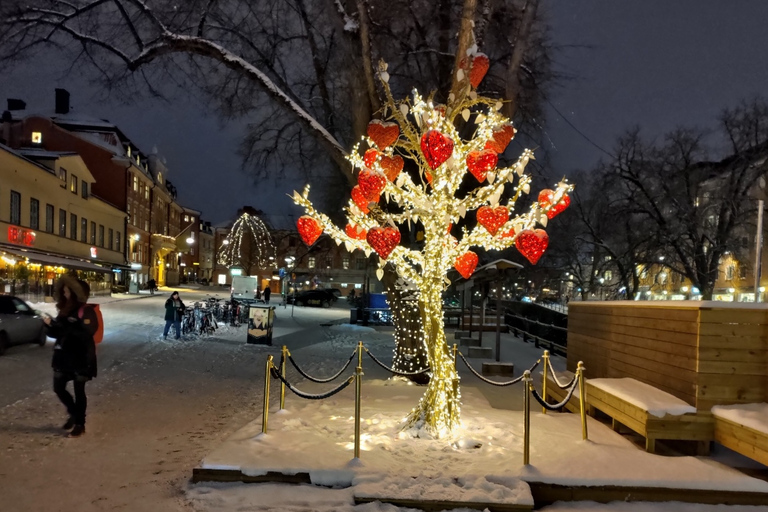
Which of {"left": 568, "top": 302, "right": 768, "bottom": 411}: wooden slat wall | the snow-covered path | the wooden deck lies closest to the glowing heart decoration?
{"left": 568, "top": 302, "right": 768, "bottom": 411}: wooden slat wall

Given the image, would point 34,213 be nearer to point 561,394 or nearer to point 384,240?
point 384,240

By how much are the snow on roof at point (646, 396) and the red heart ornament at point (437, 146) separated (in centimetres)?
365

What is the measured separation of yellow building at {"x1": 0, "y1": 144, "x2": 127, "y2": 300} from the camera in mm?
27422

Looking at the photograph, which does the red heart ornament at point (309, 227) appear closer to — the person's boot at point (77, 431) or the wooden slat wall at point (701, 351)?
the person's boot at point (77, 431)

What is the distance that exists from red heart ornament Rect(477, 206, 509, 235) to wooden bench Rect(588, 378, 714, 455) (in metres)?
2.60

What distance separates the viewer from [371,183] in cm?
700

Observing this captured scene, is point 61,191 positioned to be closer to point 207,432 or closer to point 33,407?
point 33,407

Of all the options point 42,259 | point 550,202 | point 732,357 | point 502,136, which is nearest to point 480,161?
point 502,136

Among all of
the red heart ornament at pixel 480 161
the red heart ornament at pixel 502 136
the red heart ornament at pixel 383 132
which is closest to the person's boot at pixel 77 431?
the red heart ornament at pixel 383 132

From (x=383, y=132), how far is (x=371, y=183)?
749 millimetres

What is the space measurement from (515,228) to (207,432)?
16.6ft

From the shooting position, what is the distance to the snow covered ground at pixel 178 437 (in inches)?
210

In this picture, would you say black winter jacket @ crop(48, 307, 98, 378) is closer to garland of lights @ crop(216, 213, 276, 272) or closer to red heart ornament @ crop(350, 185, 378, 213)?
red heart ornament @ crop(350, 185, 378, 213)

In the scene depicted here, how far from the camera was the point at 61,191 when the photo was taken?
35.3 meters
